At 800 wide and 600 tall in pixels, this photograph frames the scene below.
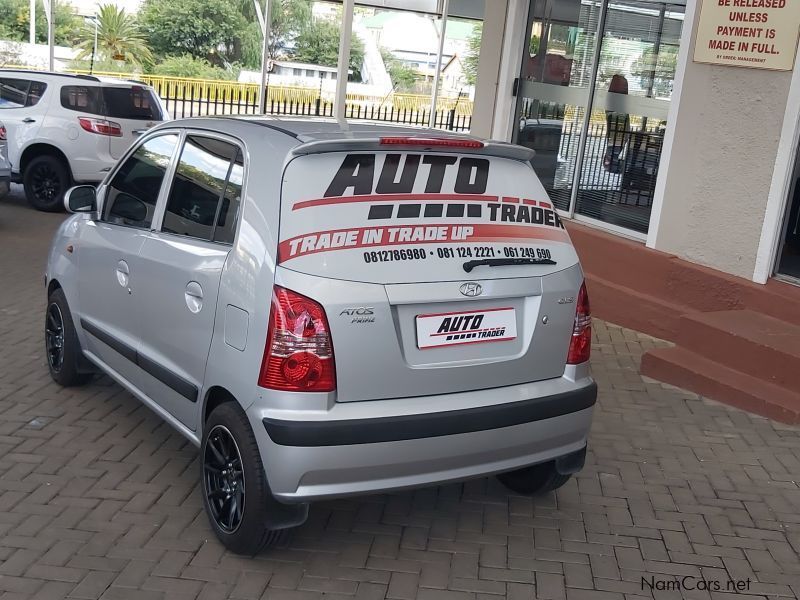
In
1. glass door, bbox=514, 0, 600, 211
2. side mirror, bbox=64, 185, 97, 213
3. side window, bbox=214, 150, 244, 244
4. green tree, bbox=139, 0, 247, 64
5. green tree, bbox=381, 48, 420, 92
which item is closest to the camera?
side window, bbox=214, 150, 244, 244

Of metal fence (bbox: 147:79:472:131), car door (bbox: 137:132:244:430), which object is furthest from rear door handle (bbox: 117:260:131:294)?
metal fence (bbox: 147:79:472:131)

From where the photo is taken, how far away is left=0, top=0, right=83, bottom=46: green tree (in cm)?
3394

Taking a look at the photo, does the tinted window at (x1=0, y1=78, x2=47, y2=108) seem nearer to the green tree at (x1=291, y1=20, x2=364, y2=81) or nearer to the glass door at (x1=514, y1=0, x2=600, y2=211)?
the glass door at (x1=514, y1=0, x2=600, y2=211)

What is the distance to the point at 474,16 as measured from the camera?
63.4ft

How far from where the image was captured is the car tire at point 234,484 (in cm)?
354

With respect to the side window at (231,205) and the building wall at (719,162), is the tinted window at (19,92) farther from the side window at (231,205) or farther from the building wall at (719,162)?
the side window at (231,205)

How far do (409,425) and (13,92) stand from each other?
1041 cm

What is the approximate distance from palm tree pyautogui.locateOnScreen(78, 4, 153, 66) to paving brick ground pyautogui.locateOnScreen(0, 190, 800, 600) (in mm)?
30022

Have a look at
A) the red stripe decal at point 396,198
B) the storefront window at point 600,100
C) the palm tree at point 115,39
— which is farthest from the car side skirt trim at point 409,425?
the palm tree at point 115,39

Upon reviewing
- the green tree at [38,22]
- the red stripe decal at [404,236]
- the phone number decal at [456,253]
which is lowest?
the phone number decal at [456,253]

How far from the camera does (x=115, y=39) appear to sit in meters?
33.4

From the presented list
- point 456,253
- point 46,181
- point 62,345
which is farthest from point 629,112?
point 46,181

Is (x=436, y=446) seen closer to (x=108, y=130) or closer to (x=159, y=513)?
(x=159, y=513)

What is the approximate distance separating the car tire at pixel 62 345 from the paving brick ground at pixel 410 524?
0.32ft
